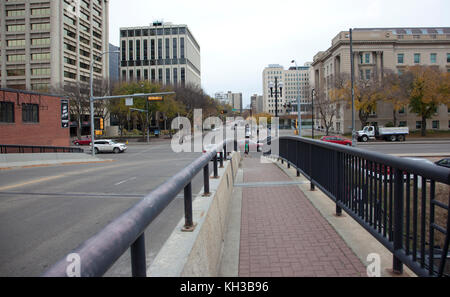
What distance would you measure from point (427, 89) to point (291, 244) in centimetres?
5624

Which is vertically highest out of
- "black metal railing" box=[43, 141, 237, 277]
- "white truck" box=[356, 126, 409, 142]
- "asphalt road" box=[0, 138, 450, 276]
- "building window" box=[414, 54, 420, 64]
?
"building window" box=[414, 54, 420, 64]

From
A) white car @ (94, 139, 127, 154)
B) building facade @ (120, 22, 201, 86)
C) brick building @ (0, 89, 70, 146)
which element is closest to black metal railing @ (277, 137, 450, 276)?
brick building @ (0, 89, 70, 146)

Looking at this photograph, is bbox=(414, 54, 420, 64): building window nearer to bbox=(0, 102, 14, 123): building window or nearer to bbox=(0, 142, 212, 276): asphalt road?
bbox=(0, 142, 212, 276): asphalt road

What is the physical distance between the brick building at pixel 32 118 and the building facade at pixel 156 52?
85846mm

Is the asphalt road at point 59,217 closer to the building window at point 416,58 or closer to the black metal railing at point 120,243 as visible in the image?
the black metal railing at point 120,243

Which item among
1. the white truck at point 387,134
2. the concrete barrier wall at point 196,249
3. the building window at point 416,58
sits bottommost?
the concrete barrier wall at point 196,249

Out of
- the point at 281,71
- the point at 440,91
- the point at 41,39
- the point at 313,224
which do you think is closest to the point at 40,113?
the point at 313,224

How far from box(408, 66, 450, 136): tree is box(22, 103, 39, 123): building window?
51.7m

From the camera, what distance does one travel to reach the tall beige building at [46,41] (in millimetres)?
60188

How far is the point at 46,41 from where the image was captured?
2729 inches

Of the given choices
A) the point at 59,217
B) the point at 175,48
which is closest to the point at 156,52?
the point at 175,48

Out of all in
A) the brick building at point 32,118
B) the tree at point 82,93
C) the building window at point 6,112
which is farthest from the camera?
the tree at point 82,93

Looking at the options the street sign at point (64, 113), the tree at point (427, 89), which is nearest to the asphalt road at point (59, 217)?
the street sign at point (64, 113)

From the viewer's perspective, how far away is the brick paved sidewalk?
3693 mm
